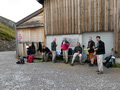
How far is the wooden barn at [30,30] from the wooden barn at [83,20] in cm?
71

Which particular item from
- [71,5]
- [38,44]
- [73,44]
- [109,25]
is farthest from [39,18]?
[109,25]

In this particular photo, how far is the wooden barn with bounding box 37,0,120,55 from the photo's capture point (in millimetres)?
7254

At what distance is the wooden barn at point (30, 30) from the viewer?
974 cm

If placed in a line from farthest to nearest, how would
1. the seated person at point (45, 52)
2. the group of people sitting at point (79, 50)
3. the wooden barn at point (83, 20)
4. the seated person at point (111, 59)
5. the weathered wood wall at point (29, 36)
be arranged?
the weathered wood wall at point (29, 36) < the seated person at point (45, 52) < the wooden barn at point (83, 20) < the seated person at point (111, 59) < the group of people sitting at point (79, 50)

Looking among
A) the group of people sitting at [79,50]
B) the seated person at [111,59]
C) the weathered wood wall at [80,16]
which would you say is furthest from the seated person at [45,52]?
the seated person at [111,59]

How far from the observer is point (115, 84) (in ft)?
12.8

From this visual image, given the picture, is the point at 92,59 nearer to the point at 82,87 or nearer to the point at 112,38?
the point at 112,38

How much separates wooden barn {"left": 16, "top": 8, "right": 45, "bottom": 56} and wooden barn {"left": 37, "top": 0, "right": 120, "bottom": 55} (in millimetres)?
708

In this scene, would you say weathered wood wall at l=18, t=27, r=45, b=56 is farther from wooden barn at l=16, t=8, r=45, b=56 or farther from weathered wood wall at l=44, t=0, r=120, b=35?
weathered wood wall at l=44, t=0, r=120, b=35

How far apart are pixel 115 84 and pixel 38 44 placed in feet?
24.2

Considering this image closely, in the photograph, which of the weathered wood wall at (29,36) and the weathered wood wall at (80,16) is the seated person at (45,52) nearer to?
the weathered wood wall at (29,36)

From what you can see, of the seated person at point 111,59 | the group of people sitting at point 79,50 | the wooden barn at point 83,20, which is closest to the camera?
the group of people sitting at point 79,50

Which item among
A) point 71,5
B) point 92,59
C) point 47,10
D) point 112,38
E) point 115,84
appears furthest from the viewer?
point 47,10

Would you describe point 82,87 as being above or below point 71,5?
below
